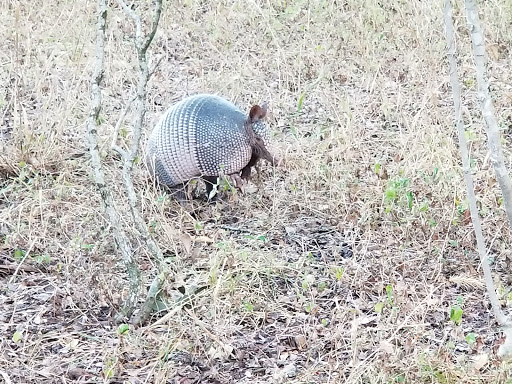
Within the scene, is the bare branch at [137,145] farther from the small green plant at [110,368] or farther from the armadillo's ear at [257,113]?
the armadillo's ear at [257,113]

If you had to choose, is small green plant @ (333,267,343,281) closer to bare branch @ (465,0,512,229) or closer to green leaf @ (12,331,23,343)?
bare branch @ (465,0,512,229)

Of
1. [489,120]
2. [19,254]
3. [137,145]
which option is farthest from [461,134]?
[19,254]

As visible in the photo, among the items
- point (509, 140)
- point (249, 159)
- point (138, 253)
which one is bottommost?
point (138, 253)

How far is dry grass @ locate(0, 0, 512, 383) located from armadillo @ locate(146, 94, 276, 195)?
0.19 metres

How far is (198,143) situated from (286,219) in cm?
73

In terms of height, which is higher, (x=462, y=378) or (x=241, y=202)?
(x=462, y=378)

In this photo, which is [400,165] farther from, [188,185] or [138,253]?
[138,253]

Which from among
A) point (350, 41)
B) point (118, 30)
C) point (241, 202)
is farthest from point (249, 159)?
point (118, 30)

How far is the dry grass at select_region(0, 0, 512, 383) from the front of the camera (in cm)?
308

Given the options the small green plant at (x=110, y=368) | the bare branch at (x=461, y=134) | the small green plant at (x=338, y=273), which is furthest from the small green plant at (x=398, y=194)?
the small green plant at (x=110, y=368)

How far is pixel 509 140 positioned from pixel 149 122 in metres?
2.56

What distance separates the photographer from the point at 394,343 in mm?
3098

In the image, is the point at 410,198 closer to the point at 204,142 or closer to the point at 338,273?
the point at 338,273

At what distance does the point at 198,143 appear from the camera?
A: 452 cm
